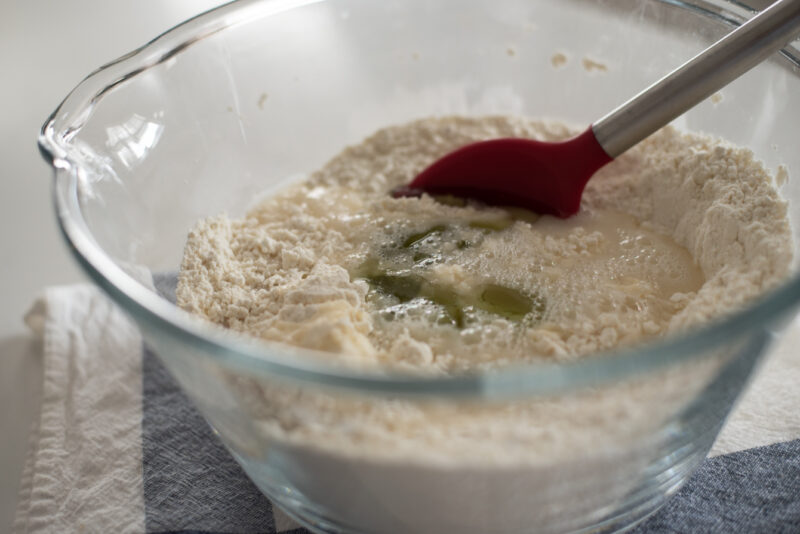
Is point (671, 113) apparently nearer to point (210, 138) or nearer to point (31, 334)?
point (210, 138)

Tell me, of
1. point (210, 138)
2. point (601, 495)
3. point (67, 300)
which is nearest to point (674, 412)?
point (601, 495)

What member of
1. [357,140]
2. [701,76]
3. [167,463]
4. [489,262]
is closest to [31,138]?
[357,140]

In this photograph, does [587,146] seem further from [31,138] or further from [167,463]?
[31,138]

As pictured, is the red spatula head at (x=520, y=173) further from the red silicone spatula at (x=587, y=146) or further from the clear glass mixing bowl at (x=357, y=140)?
the clear glass mixing bowl at (x=357, y=140)

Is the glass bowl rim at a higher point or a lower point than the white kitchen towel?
higher

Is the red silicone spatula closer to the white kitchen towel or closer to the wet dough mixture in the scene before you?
the wet dough mixture

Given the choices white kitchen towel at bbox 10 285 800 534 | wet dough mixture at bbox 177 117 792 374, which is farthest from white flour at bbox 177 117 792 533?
white kitchen towel at bbox 10 285 800 534
